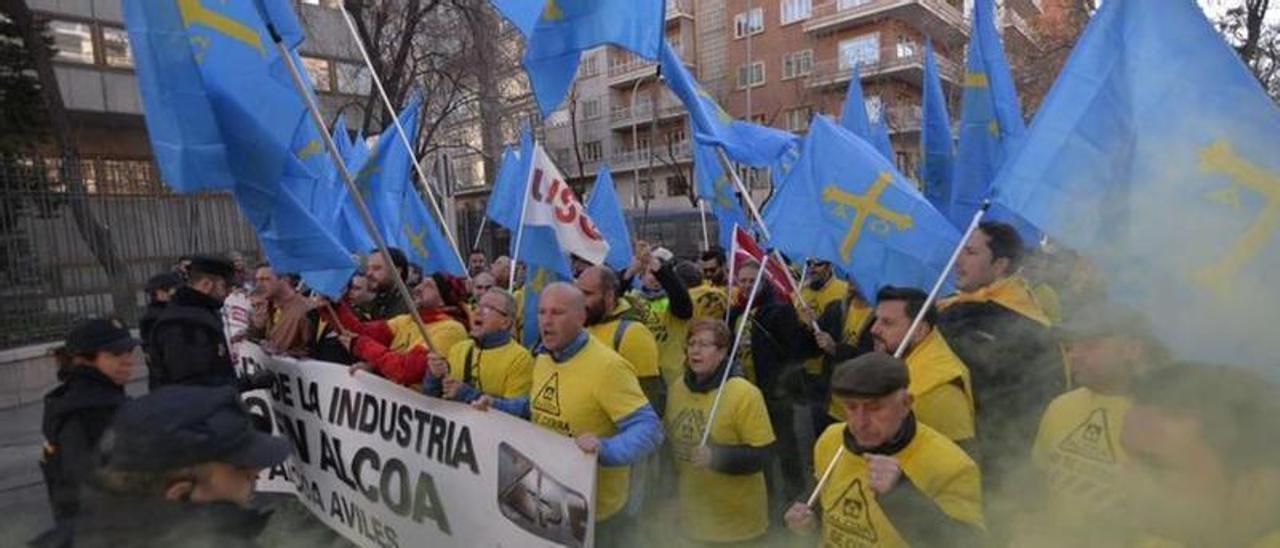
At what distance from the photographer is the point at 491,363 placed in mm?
3584

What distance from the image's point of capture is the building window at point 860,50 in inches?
1375

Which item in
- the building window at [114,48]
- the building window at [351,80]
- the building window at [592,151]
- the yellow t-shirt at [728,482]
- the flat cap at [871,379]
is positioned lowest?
the yellow t-shirt at [728,482]

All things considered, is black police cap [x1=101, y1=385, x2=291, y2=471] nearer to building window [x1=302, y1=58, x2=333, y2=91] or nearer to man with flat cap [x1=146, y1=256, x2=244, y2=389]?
man with flat cap [x1=146, y1=256, x2=244, y2=389]

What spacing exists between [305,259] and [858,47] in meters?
35.6

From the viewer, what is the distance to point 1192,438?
1.65 m

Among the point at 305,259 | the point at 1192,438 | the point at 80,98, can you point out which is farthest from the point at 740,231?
the point at 80,98

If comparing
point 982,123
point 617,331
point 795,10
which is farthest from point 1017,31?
point 617,331

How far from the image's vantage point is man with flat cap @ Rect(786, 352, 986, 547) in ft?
6.88

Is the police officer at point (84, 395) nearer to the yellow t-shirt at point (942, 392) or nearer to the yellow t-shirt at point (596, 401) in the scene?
the yellow t-shirt at point (596, 401)

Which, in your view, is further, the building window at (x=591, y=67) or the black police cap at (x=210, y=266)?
the building window at (x=591, y=67)

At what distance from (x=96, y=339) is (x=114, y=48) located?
65.6ft

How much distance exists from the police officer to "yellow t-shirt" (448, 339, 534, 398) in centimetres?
121

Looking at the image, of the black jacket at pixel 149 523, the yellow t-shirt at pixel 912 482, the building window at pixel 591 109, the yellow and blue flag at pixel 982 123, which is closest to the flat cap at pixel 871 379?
the yellow t-shirt at pixel 912 482

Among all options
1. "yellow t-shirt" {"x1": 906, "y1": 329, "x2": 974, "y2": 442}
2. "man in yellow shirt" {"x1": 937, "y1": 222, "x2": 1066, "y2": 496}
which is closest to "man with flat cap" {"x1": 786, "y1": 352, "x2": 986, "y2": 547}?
"yellow t-shirt" {"x1": 906, "y1": 329, "x2": 974, "y2": 442}
